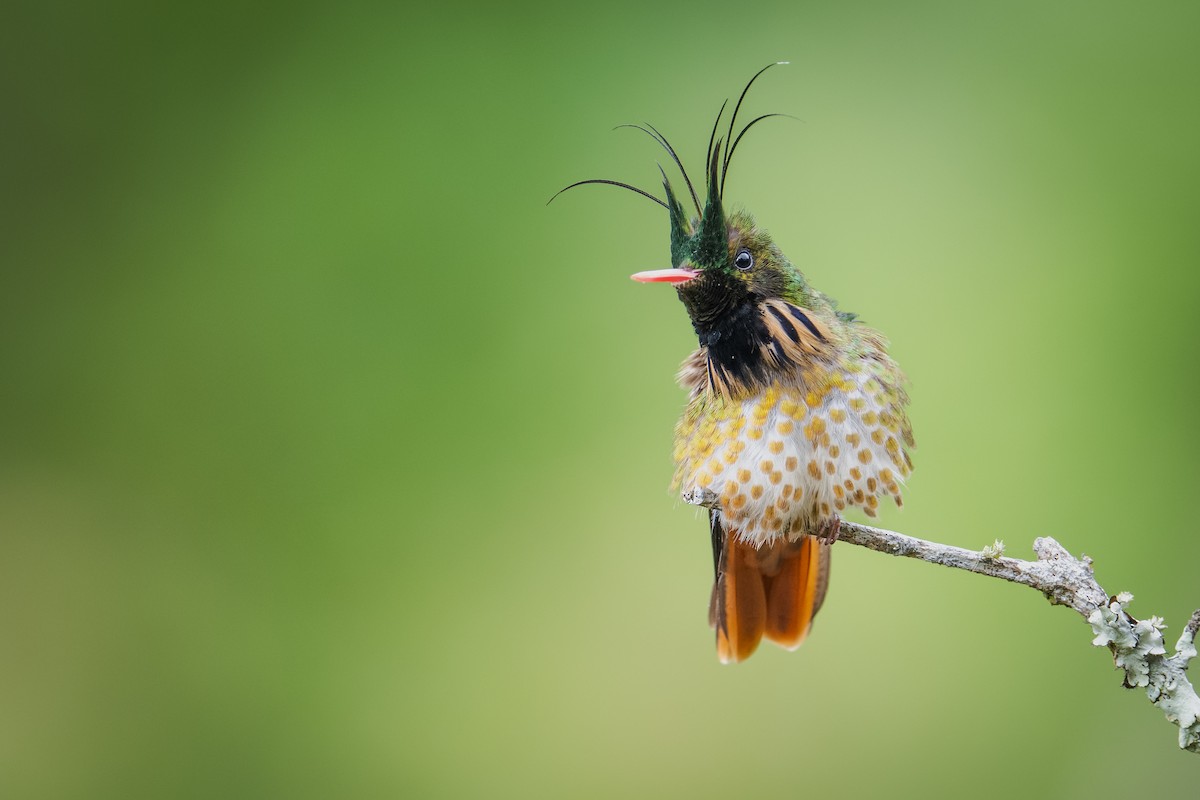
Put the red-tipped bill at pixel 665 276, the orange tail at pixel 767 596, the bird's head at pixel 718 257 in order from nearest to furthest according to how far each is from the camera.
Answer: the red-tipped bill at pixel 665 276 < the bird's head at pixel 718 257 < the orange tail at pixel 767 596

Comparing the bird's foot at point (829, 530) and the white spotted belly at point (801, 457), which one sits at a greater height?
the white spotted belly at point (801, 457)

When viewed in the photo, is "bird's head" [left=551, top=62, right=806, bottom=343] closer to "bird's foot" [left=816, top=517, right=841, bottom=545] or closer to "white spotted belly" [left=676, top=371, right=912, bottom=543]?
"white spotted belly" [left=676, top=371, right=912, bottom=543]

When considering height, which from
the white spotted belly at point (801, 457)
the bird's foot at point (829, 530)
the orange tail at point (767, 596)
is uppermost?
the white spotted belly at point (801, 457)

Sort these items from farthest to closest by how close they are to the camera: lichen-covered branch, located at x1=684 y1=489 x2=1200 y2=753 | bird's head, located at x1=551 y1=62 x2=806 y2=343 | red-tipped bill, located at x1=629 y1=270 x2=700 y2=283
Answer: bird's head, located at x1=551 y1=62 x2=806 y2=343, red-tipped bill, located at x1=629 y1=270 x2=700 y2=283, lichen-covered branch, located at x1=684 y1=489 x2=1200 y2=753

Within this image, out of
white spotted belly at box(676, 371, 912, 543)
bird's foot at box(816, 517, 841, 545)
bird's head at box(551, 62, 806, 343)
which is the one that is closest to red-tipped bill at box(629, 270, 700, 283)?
bird's head at box(551, 62, 806, 343)

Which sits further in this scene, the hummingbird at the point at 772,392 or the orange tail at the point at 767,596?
the orange tail at the point at 767,596

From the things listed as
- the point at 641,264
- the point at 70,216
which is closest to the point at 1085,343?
the point at 641,264

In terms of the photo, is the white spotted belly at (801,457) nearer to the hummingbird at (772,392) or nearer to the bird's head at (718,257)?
the hummingbird at (772,392)

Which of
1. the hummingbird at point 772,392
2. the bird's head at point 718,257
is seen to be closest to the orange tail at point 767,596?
the hummingbird at point 772,392
